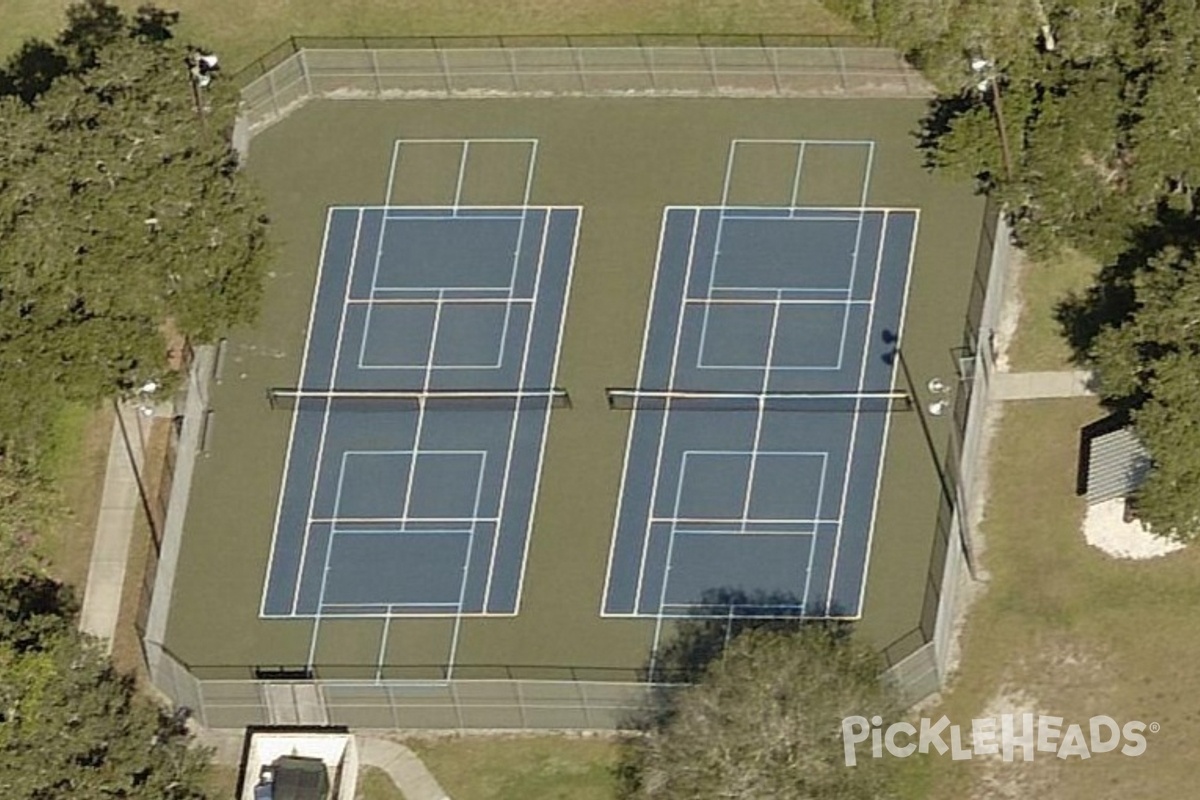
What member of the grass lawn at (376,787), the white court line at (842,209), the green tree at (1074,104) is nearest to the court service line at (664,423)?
the white court line at (842,209)

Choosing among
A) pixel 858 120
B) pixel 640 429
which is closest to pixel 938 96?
pixel 858 120

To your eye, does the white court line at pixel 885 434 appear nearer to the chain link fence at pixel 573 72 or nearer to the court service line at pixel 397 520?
the chain link fence at pixel 573 72

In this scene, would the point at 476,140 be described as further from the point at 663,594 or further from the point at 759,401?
the point at 663,594

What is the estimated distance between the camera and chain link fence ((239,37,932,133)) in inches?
2261

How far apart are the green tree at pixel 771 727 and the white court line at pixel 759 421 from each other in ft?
17.4

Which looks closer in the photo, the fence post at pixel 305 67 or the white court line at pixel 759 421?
the white court line at pixel 759 421

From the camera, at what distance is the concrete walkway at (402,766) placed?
2130 inches

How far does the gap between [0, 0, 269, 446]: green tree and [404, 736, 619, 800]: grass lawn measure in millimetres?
15203

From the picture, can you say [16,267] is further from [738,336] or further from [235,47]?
[738,336]

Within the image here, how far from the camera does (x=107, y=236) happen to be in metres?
53.6

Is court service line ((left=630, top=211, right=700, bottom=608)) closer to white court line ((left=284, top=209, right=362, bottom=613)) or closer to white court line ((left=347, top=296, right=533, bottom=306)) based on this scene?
white court line ((left=347, top=296, right=533, bottom=306))

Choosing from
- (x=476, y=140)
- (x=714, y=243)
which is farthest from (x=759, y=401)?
(x=476, y=140)

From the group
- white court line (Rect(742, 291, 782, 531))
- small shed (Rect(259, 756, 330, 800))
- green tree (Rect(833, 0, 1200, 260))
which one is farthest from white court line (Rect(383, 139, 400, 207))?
small shed (Rect(259, 756, 330, 800))

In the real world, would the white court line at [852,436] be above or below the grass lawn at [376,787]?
above
